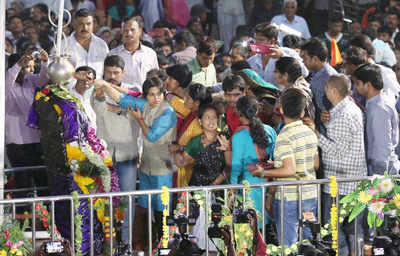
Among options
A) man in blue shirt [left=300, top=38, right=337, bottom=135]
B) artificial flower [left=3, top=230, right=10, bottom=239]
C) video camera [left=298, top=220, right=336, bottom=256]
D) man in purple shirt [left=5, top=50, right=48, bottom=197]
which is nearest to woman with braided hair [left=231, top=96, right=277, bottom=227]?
man in blue shirt [left=300, top=38, right=337, bottom=135]

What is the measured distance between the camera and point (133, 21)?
10.6 m

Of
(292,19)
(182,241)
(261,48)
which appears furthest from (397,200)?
(292,19)

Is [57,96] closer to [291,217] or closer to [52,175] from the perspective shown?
[52,175]

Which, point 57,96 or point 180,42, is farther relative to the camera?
point 180,42

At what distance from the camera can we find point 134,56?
1062 cm

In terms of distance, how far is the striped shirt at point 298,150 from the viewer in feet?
26.2

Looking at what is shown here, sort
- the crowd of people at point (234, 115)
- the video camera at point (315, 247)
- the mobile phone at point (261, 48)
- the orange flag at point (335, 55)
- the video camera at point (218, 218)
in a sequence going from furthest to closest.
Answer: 1. the orange flag at point (335, 55)
2. the mobile phone at point (261, 48)
3. the crowd of people at point (234, 115)
4. the video camera at point (218, 218)
5. the video camera at point (315, 247)

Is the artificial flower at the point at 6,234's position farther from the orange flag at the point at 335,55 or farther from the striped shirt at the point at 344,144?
the orange flag at the point at 335,55

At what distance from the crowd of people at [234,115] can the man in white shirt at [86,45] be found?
0.01 m

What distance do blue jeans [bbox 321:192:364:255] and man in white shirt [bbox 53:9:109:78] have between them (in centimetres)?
323

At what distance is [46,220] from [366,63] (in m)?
3.98

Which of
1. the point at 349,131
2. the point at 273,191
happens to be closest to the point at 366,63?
the point at 349,131

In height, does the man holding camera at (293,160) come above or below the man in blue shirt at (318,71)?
below

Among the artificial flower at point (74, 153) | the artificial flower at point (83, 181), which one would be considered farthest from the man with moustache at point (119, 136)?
the artificial flower at point (74, 153)
